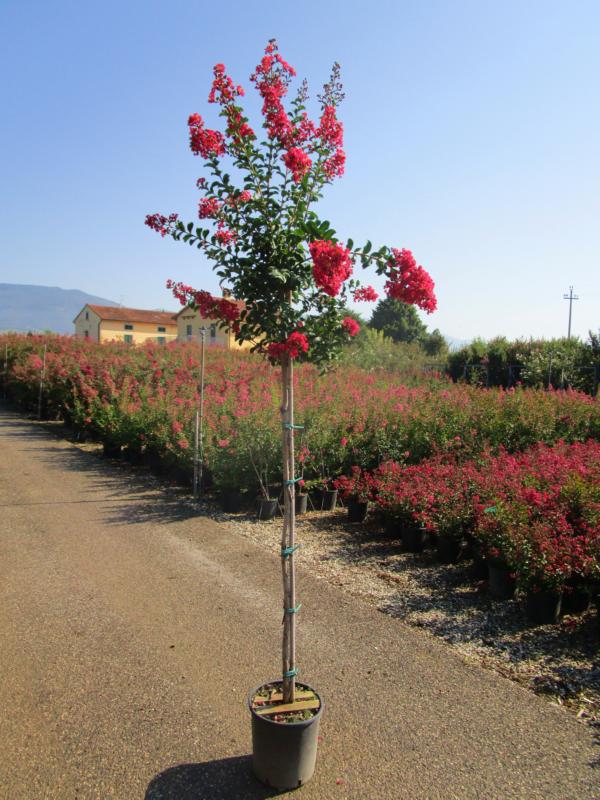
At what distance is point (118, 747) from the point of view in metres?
2.70

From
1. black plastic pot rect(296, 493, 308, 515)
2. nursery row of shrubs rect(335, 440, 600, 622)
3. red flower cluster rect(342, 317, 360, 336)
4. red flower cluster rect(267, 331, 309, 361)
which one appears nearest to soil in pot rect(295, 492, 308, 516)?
black plastic pot rect(296, 493, 308, 515)

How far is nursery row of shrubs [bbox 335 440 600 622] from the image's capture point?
13.2 feet

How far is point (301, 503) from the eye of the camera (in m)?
7.00

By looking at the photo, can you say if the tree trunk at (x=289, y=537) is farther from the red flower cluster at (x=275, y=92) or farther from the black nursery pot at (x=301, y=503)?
the black nursery pot at (x=301, y=503)

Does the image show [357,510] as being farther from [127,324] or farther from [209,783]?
[127,324]

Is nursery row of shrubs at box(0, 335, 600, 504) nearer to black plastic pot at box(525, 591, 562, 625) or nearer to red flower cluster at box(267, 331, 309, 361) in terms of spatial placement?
black plastic pot at box(525, 591, 562, 625)

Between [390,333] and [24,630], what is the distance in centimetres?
5764

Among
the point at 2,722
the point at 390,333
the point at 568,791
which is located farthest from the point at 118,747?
the point at 390,333

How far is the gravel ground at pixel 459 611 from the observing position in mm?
3453

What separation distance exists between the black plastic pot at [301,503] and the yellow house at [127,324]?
47.0 meters

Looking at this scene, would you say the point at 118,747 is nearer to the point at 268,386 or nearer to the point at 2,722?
the point at 2,722

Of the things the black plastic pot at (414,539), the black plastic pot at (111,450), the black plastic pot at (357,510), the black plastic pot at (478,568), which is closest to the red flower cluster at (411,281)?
the black plastic pot at (478,568)

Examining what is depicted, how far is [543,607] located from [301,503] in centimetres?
339

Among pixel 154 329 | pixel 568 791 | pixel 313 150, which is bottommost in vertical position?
pixel 568 791
